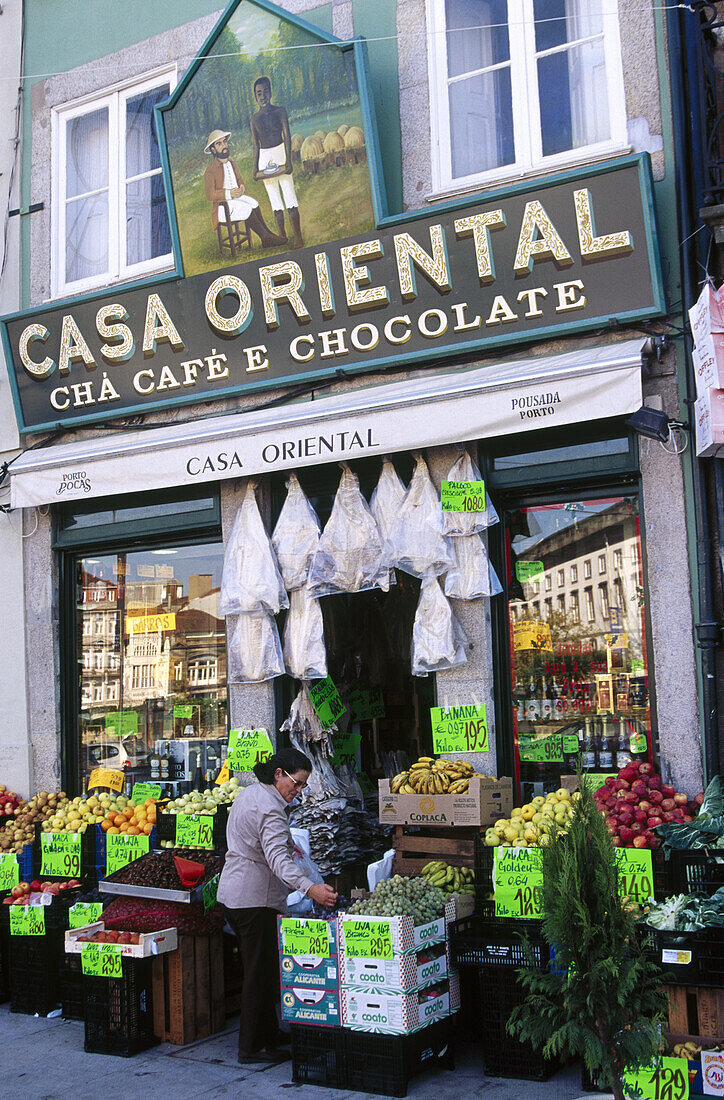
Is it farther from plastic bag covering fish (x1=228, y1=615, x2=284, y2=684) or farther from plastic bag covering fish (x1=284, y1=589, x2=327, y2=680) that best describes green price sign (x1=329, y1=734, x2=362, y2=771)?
plastic bag covering fish (x1=228, y1=615, x2=284, y2=684)

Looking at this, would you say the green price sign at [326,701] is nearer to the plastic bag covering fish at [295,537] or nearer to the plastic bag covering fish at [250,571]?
the plastic bag covering fish at [250,571]

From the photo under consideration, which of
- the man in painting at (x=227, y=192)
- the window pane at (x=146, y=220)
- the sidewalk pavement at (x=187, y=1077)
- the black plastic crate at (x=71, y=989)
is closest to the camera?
the sidewalk pavement at (x=187, y=1077)

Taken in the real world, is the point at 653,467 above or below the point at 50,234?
below

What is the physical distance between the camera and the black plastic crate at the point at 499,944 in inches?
238

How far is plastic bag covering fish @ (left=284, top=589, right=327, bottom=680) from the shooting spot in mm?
8297

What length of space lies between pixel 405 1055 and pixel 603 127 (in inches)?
245

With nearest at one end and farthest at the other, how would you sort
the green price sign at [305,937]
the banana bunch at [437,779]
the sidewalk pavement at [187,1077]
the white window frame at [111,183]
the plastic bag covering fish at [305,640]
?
the sidewalk pavement at [187,1077] < the green price sign at [305,937] < the banana bunch at [437,779] < the plastic bag covering fish at [305,640] < the white window frame at [111,183]

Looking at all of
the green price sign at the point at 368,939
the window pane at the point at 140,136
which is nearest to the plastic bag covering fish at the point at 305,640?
the green price sign at the point at 368,939

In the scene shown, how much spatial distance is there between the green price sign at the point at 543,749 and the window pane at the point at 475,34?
507 cm

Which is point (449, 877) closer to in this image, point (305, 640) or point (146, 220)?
point (305, 640)

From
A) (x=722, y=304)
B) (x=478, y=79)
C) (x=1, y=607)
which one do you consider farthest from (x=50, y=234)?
(x=722, y=304)

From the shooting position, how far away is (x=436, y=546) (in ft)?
25.6

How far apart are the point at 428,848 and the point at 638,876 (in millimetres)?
1655

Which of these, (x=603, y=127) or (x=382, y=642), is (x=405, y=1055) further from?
(x=603, y=127)
